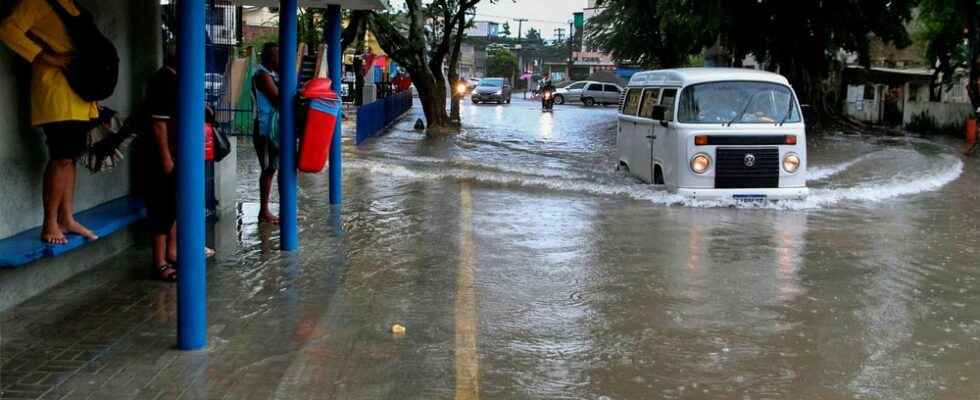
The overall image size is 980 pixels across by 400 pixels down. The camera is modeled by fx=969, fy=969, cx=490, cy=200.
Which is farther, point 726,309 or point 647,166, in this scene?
point 647,166

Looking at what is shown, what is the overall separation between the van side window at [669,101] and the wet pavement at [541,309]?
1.20 metres

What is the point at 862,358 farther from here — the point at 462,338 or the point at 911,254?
the point at 911,254

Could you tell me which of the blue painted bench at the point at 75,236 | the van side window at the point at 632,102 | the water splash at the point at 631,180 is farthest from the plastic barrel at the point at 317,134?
the van side window at the point at 632,102

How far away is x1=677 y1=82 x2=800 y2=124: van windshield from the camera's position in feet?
41.8

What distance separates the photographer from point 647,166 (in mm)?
14086

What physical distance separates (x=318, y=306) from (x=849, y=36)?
28120 millimetres

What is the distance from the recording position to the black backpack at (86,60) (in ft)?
21.3

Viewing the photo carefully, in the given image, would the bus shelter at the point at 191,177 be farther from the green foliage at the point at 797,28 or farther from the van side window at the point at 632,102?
the green foliage at the point at 797,28

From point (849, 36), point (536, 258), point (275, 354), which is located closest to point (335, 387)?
point (275, 354)

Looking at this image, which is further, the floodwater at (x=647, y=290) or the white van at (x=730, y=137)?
the white van at (x=730, y=137)

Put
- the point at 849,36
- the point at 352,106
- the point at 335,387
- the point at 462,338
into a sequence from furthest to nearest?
the point at 352,106
the point at 849,36
the point at 462,338
the point at 335,387

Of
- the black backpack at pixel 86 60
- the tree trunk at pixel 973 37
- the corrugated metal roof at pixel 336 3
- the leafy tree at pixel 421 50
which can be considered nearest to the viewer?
the black backpack at pixel 86 60

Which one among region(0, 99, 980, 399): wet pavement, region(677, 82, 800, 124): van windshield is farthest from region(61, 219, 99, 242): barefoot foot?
region(677, 82, 800, 124): van windshield

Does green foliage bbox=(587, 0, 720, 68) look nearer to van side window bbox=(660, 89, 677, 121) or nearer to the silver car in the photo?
the silver car
